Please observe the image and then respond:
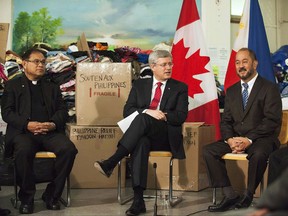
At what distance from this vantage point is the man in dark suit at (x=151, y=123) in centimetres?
376

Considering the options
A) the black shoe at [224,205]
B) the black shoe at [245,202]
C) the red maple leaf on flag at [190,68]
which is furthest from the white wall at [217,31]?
the black shoe at [245,202]

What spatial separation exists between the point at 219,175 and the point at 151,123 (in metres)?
0.64

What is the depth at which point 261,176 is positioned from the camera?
3.74 m

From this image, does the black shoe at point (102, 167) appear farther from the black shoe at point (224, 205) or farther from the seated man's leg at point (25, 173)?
the black shoe at point (224, 205)

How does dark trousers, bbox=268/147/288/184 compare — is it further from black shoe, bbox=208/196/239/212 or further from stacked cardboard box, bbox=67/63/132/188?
stacked cardboard box, bbox=67/63/132/188

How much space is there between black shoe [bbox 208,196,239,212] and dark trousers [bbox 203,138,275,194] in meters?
0.12

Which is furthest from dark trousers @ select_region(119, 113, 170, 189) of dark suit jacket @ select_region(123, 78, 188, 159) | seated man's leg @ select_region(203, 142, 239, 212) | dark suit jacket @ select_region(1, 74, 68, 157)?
dark suit jacket @ select_region(1, 74, 68, 157)

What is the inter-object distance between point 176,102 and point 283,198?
280 cm

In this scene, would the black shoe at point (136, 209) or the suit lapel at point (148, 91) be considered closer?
the black shoe at point (136, 209)

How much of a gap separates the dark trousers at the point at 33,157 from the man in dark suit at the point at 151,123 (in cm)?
26

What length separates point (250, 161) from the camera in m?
3.72

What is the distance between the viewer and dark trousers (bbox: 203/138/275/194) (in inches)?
145

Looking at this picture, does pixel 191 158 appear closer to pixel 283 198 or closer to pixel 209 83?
pixel 209 83

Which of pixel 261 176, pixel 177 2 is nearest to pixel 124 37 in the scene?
pixel 177 2
